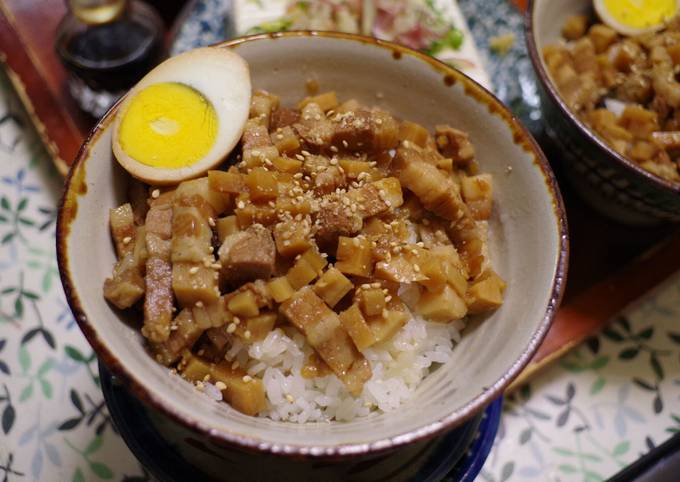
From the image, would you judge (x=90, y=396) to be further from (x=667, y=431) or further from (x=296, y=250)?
(x=667, y=431)

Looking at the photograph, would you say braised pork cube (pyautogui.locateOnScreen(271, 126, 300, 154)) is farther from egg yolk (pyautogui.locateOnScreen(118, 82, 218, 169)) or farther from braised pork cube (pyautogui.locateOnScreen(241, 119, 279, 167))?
egg yolk (pyautogui.locateOnScreen(118, 82, 218, 169))

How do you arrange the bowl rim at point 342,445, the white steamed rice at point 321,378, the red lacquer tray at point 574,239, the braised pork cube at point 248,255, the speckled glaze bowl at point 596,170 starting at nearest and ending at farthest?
→ 1. the bowl rim at point 342,445
2. the braised pork cube at point 248,255
3. the white steamed rice at point 321,378
4. the speckled glaze bowl at point 596,170
5. the red lacquer tray at point 574,239

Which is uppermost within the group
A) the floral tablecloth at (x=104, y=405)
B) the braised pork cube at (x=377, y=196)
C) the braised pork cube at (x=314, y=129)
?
the braised pork cube at (x=314, y=129)

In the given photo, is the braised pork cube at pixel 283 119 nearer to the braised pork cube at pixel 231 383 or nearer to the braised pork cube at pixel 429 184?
the braised pork cube at pixel 429 184

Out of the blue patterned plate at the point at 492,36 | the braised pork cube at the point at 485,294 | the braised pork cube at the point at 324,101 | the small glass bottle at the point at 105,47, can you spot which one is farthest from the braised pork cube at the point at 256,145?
the blue patterned plate at the point at 492,36

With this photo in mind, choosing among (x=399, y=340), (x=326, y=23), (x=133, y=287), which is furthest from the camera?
(x=326, y=23)

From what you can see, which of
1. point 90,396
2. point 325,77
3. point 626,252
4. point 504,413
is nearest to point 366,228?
point 325,77

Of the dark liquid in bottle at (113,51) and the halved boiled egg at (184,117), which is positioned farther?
the dark liquid in bottle at (113,51)
